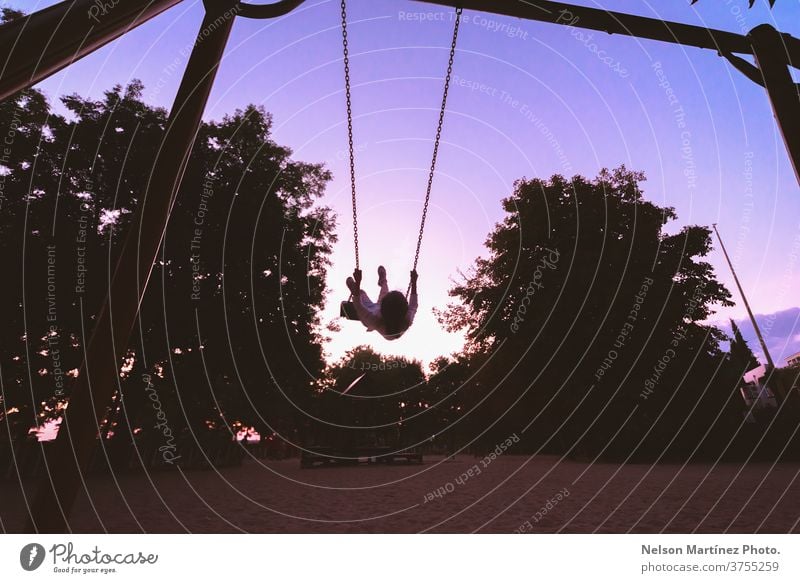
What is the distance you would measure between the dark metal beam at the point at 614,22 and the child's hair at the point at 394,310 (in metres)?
4.23

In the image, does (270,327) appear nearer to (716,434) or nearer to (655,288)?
(655,288)

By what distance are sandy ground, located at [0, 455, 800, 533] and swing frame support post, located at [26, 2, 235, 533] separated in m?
2.80

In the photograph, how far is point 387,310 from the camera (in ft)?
23.3

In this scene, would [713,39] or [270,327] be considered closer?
[713,39]

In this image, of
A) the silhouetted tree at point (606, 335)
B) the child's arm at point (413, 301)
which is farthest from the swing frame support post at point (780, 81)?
the silhouetted tree at point (606, 335)

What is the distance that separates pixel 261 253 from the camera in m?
A: 17.1

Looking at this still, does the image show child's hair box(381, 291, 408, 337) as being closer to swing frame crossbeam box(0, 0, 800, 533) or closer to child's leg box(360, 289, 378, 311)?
child's leg box(360, 289, 378, 311)

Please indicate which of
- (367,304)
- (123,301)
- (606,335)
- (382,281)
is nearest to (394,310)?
(367,304)

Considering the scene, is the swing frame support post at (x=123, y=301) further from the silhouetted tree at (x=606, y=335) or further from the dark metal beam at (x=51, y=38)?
the silhouetted tree at (x=606, y=335)

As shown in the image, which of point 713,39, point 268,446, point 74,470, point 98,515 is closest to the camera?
point 74,470

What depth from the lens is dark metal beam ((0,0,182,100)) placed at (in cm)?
180

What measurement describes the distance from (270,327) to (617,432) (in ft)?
50.5

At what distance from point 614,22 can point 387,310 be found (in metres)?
5.00

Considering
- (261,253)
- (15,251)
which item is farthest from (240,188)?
(15,251)
